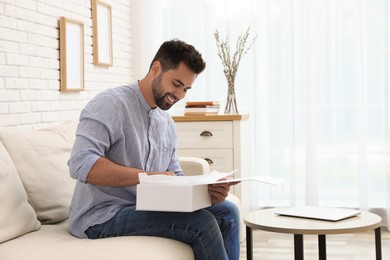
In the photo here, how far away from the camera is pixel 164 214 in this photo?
2428 millimetres

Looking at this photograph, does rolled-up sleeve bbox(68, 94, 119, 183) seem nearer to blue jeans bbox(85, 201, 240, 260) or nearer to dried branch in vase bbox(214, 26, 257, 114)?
blue jeans bbox(85, 201, 240, 260)

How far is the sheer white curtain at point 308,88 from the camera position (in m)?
4.71

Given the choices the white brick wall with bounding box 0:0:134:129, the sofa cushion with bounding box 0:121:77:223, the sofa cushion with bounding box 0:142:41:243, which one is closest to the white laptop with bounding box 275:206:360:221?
the sofa cushion with bounding box 0:121:77:223

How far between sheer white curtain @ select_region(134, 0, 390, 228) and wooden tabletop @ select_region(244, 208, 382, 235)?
174 cm

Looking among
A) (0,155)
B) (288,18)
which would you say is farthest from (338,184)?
(0,155)

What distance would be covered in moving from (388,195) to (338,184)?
1.16 ft

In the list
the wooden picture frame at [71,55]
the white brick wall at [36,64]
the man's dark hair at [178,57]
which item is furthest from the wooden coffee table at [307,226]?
the wooden picture frame at [71,55]

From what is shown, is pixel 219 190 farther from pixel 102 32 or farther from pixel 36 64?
pixel 102 32

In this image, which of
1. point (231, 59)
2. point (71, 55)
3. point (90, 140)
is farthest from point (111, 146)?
point (231, 59)

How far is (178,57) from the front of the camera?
2598 millimetres

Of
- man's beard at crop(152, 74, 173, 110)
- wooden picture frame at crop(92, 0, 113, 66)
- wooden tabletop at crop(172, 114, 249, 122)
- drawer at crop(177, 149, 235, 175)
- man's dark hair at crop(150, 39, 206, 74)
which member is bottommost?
drawer at crop(177, 149, 235, 175)

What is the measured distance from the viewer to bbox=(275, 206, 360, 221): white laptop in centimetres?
287

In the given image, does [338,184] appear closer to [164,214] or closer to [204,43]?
[204,43]

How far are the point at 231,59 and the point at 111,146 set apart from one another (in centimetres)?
252
